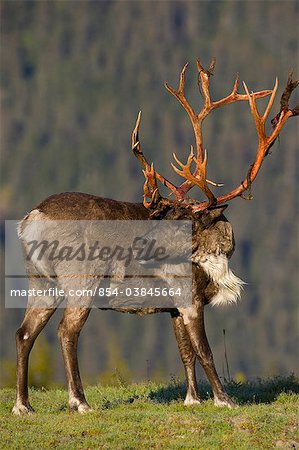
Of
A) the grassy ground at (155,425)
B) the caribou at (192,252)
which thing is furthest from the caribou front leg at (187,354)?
the grassy ground at (155,425)

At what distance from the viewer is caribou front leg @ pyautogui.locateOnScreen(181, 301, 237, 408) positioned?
1357 centimetres

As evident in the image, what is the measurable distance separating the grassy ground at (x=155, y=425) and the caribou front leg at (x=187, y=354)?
0.73 feet

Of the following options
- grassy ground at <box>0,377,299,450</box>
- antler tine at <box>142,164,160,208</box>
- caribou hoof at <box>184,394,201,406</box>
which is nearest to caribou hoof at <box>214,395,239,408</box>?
grassy ground at <box>0,377,299,450</box>

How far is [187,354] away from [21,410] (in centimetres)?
238

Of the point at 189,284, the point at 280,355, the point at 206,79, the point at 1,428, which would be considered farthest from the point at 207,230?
the point at 280,355

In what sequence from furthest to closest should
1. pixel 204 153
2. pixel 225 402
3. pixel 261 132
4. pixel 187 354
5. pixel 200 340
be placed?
1. pixel 187 354
2. pixel 261 132
3. pixel 200 340
4. pixel 204 153
5. pixel 225 402

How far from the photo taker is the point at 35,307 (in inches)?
528

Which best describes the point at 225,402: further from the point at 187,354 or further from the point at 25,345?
the point at 25,345

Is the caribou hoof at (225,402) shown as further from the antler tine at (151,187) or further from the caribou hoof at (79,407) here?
the antler tine at (151,187)

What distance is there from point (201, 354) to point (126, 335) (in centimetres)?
17488

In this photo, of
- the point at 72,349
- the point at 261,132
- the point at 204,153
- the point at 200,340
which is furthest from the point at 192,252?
the point at 72,349

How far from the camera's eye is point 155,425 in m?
11.6

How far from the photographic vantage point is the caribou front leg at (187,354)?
14.0 m

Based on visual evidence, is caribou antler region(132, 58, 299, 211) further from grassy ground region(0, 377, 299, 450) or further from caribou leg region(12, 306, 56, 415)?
grassy ground region(0, 377, 299, 450)
